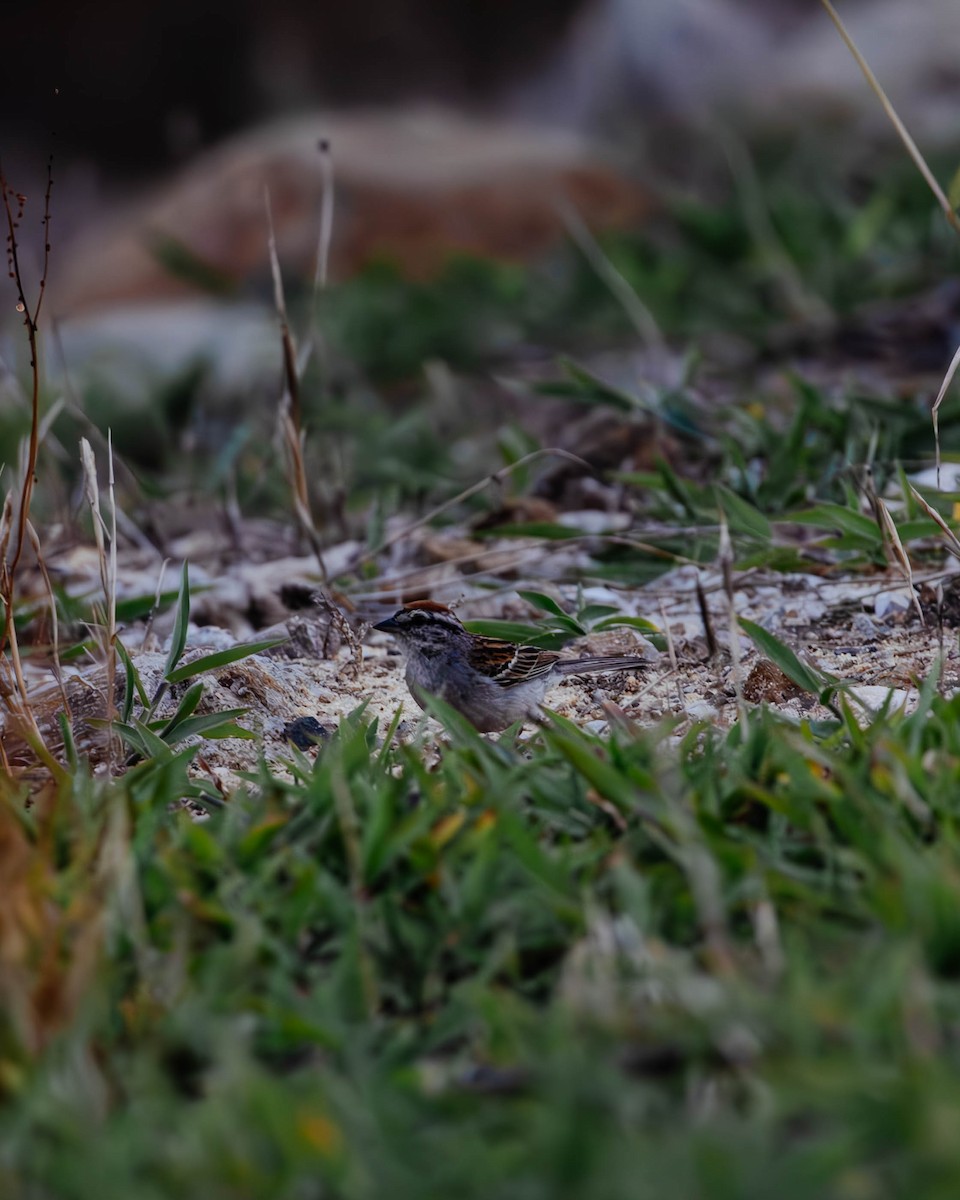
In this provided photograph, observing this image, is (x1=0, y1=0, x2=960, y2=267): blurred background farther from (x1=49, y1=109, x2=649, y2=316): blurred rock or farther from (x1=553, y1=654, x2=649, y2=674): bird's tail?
(x1=553, y1=654, x2=649, y2=674): bird's tail

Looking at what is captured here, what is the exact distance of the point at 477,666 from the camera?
138 inches

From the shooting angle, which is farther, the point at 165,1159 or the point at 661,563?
the point at 661,563

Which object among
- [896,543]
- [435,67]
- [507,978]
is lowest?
[507,978]

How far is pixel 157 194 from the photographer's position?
11672 mm

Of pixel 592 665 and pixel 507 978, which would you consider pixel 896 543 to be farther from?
pixel 507 978

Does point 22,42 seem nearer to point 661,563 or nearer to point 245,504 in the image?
point 245,504

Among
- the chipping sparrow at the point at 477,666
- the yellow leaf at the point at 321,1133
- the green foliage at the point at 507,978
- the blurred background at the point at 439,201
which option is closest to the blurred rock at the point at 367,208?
the blurred background at the point at 439,201

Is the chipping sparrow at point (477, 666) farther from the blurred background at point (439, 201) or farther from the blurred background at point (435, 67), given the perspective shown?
the blurred background at point (435, 67)

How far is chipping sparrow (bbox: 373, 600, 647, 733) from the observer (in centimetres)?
339

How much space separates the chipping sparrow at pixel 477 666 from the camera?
3.39 meters

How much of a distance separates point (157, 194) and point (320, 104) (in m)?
1.55

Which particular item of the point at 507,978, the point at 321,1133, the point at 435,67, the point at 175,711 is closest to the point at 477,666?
the point at 175,711

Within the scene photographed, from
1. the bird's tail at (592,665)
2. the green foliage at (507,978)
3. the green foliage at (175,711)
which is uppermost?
the green foliage at (507,978)

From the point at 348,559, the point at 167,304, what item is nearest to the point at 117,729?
the point at 348,559
